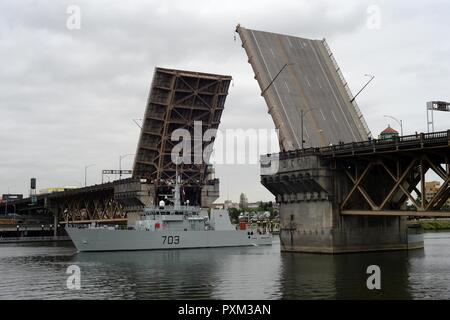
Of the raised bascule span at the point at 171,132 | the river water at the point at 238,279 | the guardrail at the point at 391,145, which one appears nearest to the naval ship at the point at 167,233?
the raised bascule span at the point at 171,132

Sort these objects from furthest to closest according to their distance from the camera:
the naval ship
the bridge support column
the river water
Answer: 1. the naval ship
2. the bridge support column
3. the river water

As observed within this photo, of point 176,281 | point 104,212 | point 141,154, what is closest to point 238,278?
point 176,281

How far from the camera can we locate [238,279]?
27.7 meters

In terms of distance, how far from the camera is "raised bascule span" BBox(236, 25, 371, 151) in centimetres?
4347

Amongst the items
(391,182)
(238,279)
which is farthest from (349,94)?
(238,279)

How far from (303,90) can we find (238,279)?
21232 millimetres

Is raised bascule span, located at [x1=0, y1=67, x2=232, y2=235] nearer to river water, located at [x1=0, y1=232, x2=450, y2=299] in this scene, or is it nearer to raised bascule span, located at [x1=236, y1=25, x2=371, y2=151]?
raised bascule span, located at [x1=236, y1=25, x2=371, y2=151]

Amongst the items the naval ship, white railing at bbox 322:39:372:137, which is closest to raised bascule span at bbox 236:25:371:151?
white railing at bbox 322:39:372:137

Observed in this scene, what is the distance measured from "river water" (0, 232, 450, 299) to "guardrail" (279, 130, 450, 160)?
7.10 m

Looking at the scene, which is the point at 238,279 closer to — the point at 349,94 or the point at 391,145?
the point at 391,145

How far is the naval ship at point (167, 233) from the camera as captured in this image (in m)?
50.7

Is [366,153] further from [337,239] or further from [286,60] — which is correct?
[286,60]

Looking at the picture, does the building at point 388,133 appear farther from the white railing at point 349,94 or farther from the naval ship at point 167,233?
the naval ship at point 167,233
